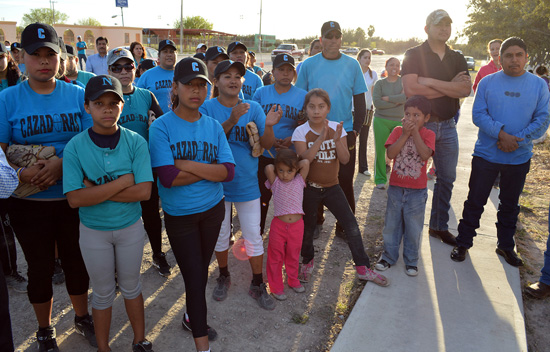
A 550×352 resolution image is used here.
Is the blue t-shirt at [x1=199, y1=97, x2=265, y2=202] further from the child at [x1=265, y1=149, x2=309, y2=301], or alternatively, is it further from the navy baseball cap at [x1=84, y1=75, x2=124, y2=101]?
the navy baseball cap at [x1=84, y1=75, x2=124, y2=101]

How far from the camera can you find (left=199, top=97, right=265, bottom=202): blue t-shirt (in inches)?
136

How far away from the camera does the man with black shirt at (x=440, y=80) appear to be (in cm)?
410

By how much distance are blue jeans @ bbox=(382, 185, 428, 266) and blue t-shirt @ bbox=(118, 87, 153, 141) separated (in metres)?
2.50

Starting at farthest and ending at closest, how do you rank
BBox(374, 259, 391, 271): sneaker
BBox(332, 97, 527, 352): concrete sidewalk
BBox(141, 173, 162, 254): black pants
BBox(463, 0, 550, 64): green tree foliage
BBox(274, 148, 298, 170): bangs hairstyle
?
BBox(463, 0, 550, 64): green tree foliage < BBox(374, 259, 391, 271): sneaker < BBox(141, 173, 162, 254): black pants < BBox(274, 148, 298, 170): bangs hairstyle < BBox(332, 97, 527, 352): concrete sidewalk

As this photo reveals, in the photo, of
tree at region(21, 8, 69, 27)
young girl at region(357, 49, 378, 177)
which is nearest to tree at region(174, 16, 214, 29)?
tree at region(21, 8, 69, 27)

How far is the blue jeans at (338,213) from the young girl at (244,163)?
1.81 feet

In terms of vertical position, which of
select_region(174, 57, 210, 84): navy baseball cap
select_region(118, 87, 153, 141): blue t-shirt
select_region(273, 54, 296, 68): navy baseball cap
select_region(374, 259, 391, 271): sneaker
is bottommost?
select_region(374, 259, 391, 271): sneaker

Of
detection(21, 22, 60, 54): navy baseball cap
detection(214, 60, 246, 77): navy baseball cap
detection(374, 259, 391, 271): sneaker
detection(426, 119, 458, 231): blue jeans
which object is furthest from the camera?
detection(426, 119, 458, 231): blue jeans

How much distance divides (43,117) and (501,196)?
4.30 metres

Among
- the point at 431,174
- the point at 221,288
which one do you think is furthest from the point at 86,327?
the point at 431,174

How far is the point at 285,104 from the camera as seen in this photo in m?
4.07

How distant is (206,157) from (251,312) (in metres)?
1.49

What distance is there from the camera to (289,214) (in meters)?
3.58

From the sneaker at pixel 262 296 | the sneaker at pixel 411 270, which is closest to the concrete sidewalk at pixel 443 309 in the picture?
the sneaker at pixel 411 270
